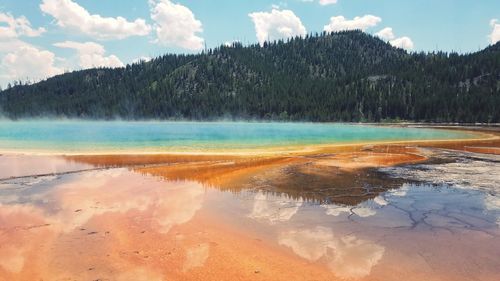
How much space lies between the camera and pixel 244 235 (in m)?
9.80

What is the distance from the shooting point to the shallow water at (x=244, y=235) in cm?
764

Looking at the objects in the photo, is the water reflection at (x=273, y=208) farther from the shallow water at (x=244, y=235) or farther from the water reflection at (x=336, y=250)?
the water reflection at (x=336, y=250)

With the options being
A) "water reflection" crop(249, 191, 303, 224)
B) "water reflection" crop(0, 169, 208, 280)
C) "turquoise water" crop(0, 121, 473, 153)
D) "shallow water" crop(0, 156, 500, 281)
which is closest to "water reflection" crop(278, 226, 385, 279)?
"shallow water" crop(0, 156, 500, 281)

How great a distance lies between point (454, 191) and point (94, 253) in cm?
1272

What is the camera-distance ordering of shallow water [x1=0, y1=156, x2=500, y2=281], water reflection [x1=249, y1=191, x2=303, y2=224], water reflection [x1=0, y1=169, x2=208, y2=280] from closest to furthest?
1. shallow water [x1=0, y1=156, x2=500, y2=281]
2. water reflection [x1=0, y1=169, x2=208, y2=280]
3. water reflection [x1=249, y1=191, x2=303, y2=224]

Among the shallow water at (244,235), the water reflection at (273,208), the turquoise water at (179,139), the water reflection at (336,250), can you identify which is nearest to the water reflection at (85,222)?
the shallow water at (244,235)

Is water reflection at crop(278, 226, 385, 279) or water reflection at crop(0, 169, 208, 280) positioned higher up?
water reflection at crop(0, 169, 208, 280)

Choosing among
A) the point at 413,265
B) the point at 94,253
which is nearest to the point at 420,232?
the point at 413,265

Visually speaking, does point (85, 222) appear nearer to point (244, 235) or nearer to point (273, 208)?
point (244, 235)

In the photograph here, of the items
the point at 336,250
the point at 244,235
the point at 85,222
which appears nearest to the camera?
the point at 336,250

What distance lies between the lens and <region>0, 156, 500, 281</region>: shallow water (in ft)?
25.1

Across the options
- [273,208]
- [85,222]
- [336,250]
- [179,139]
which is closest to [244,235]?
[336,250]

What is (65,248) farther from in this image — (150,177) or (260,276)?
(150,177)

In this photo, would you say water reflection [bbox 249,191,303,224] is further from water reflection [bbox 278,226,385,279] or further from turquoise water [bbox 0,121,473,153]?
turquoise water [bbox 0,121,473,153]
